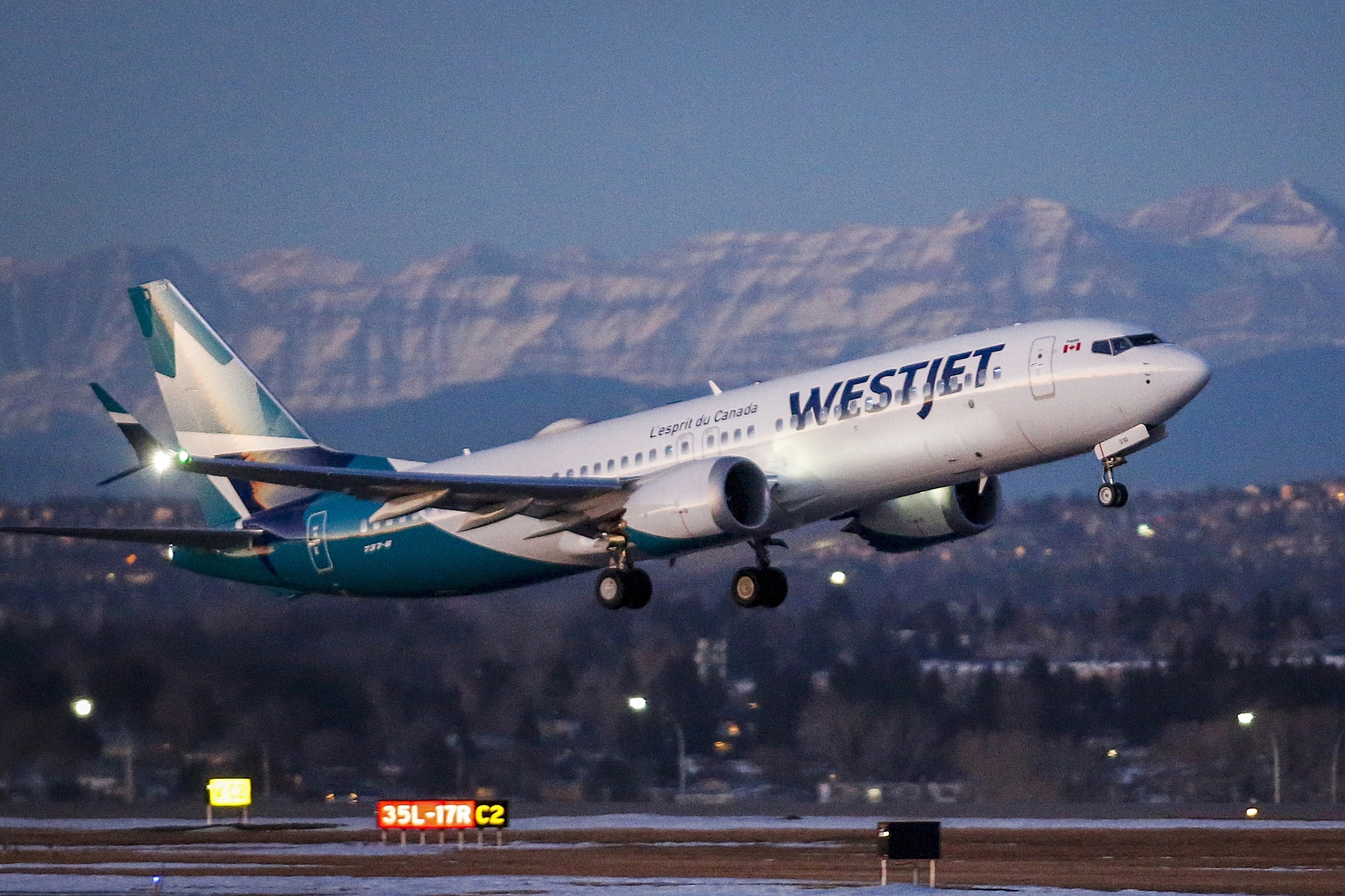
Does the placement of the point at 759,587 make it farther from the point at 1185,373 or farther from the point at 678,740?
the point at 678,740

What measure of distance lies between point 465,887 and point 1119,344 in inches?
653

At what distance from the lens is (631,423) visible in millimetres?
46156

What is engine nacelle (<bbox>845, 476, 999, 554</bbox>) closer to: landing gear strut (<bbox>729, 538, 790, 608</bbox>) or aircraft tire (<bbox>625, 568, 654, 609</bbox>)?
landing gear strut (<bbox>729, 538, 790, 608</bbox>)

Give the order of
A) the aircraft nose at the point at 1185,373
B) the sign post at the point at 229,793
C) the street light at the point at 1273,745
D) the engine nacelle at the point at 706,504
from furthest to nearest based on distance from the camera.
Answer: the street light at the point at 1273,745
the sign post at the point at 229,793
the engine nacelle at the point at 706,504
the aircraft nose at the point at 1185,373

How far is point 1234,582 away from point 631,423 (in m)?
60.1

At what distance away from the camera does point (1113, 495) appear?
4078 cm

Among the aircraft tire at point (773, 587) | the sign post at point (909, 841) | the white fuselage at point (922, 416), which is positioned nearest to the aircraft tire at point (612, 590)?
the white fuselage at point (922, 416)

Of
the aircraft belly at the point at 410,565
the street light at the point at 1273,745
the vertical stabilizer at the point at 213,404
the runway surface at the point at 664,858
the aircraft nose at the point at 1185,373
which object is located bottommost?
the runway surface at the point at 664,858

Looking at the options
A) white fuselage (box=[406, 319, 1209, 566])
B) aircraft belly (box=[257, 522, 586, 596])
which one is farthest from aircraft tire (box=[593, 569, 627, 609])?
aircraft belly (box=[257, 522, 586, 596])

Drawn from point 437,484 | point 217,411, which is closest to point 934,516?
point 437,484

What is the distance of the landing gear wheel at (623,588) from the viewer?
45094 mm

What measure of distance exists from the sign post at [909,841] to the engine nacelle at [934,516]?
27.5 feet

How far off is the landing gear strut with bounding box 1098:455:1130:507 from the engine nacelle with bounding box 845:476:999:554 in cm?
546

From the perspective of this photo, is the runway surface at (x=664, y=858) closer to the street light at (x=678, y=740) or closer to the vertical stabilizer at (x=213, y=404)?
the street light at (x=678, y=740)
